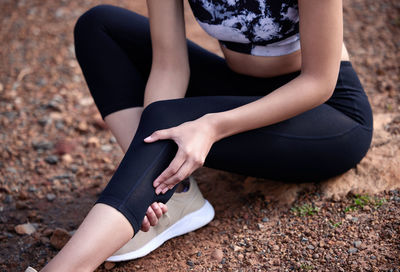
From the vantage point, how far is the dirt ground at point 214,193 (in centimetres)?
165

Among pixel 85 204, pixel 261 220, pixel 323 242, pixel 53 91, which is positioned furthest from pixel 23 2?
pixel 323 242

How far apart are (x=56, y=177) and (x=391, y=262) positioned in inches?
69.7

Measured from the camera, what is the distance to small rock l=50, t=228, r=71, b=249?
71.4 inches

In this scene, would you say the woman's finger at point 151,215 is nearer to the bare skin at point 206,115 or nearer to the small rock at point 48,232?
the bare skin at point 206,115

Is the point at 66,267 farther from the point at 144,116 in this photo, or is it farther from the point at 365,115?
the point at 365,115

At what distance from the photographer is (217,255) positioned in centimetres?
169

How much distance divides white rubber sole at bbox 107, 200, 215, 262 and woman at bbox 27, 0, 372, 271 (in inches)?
9.9

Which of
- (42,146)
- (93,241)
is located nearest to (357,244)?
(93,241)

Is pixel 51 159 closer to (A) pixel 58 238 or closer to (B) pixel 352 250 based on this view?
(A) pixel 58 238

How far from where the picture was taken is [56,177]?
7.93 ft

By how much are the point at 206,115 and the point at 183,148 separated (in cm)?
16

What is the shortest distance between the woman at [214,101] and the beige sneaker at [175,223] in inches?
9.4

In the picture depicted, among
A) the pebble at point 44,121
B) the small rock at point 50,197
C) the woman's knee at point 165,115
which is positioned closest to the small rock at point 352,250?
the woman's knee at point 165,115

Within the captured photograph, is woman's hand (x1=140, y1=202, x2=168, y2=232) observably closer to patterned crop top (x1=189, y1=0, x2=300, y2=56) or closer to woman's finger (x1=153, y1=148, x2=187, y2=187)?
woman's finger (x1=153, y1=148, x2=187, y2=187)
